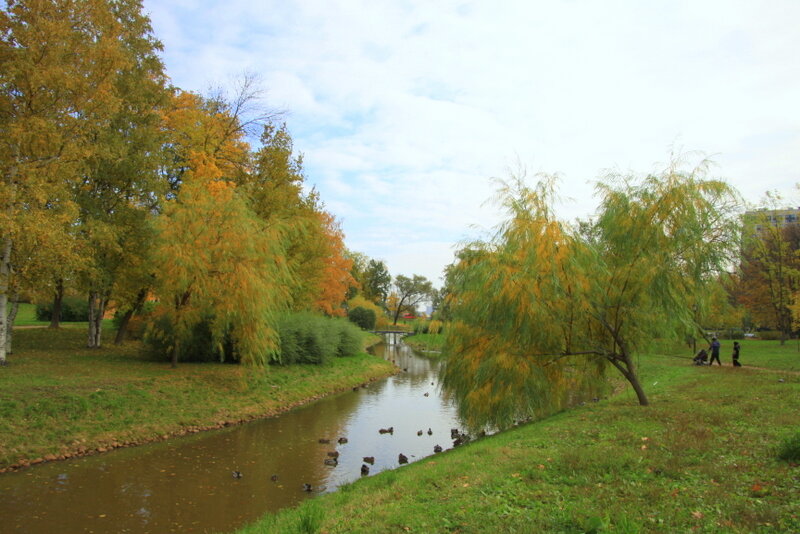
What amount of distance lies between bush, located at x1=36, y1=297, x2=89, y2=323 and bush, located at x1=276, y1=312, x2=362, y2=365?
14.9 metres

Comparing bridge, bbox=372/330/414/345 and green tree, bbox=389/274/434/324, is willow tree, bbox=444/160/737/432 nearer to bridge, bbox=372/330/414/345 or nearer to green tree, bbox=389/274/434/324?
bridge, bbox=372/330/414/345

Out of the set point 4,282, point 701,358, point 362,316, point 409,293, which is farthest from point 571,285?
point 409,293

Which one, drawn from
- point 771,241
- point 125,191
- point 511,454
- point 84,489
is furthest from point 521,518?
point 771,241

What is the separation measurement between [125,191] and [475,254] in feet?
50.1

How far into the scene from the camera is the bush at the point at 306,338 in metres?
24.7

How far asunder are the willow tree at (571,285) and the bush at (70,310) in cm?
2791

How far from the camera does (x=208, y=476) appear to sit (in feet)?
36.7

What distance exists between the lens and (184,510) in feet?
30.1

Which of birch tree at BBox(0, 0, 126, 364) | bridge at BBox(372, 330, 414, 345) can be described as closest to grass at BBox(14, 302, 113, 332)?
birch tree at BBox(0, 0, 126, 364)

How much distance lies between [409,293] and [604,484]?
8967 centimetres

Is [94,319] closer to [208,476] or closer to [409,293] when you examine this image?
[208,476]

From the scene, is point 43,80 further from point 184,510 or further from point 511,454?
point 511,454

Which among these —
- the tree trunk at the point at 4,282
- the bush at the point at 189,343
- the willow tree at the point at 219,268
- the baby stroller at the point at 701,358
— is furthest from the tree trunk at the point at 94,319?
the baby stroller at the point at 701,358

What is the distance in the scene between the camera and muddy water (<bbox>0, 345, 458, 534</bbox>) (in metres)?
8.64
